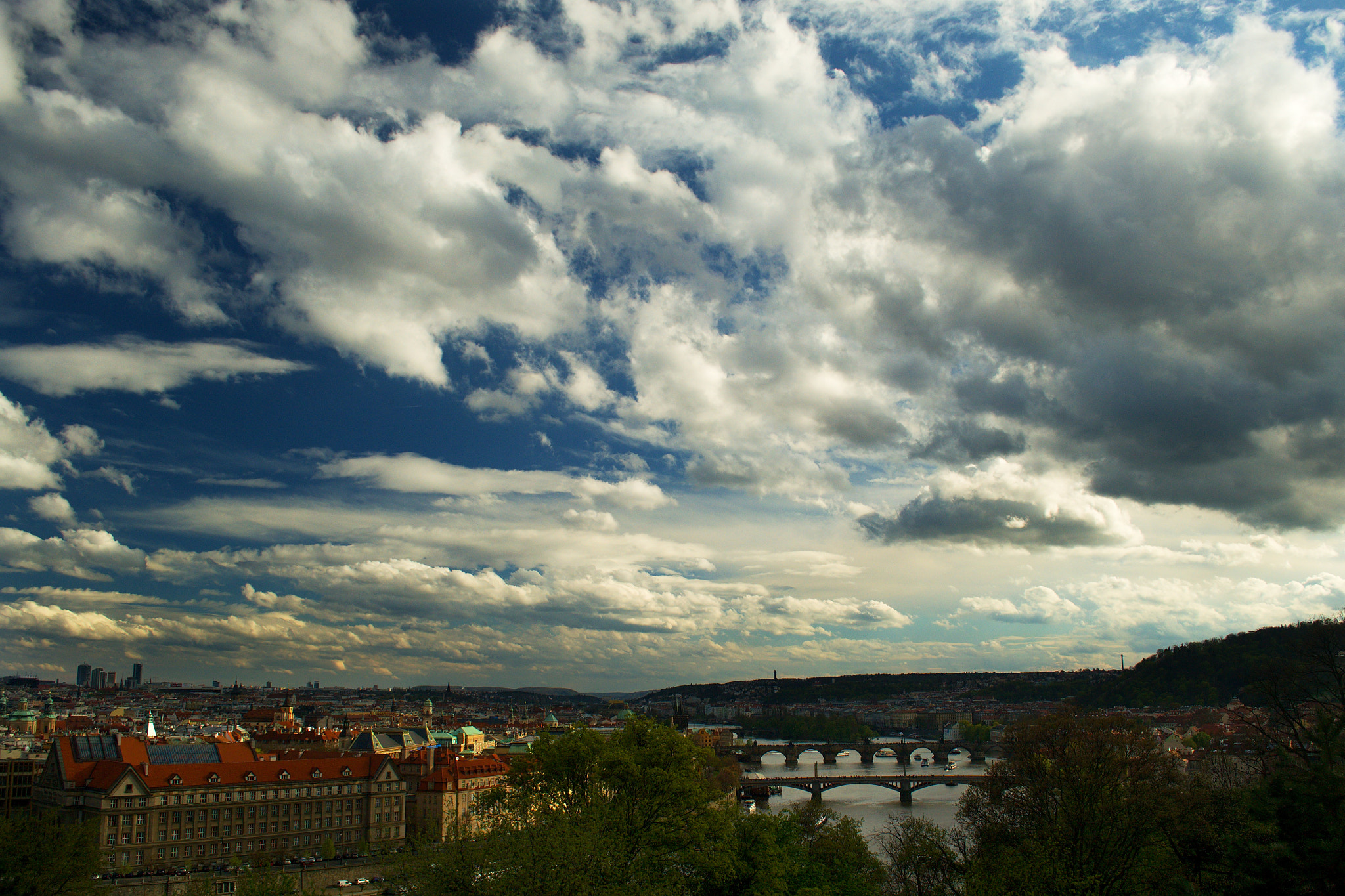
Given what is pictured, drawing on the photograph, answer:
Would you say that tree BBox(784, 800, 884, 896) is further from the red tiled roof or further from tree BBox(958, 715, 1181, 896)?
the red tiled roof

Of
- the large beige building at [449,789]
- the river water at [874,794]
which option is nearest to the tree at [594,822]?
the river water at [874,794]

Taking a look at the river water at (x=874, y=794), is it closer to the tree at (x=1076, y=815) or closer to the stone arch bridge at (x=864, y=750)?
the stone arch bridge at (x=864, y=750)

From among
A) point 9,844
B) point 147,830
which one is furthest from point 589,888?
point 147,830

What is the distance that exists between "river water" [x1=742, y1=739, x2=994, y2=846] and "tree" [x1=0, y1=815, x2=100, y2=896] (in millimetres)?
37375

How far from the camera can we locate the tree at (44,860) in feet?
110

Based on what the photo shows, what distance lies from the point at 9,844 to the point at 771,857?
30785 mm

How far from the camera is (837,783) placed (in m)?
94.0

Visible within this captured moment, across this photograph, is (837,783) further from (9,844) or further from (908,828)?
(9,844)

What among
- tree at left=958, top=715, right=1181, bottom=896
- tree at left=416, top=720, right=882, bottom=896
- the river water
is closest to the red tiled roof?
the river water

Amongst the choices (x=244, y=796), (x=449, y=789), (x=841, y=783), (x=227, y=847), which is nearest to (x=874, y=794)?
(x=841, y=783)

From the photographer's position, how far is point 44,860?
37125mm

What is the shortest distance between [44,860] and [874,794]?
8119 cm

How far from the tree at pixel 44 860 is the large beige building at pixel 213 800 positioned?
10223 mm

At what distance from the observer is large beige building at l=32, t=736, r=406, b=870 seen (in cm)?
5312
